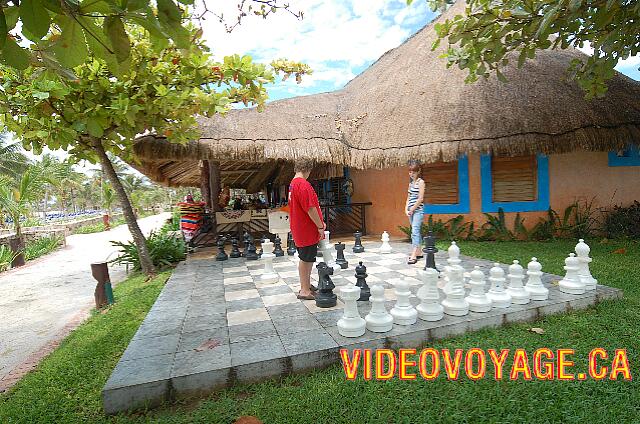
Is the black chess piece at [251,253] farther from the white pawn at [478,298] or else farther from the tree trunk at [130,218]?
the white pawn at [478,298]

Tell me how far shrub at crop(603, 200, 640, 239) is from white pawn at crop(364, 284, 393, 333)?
717 centimetres

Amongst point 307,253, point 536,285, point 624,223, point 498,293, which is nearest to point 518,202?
point 624,223

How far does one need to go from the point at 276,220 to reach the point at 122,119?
3.37m

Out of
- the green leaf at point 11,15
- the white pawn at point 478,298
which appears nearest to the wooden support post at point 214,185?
the white pawn at point 478,298

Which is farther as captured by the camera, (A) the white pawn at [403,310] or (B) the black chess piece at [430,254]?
(B) the black chess piece at [430,254]

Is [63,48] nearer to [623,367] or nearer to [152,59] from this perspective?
Answer: [623,367]

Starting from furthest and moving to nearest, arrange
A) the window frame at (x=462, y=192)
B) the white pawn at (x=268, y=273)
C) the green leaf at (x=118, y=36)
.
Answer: the window frame at (x=462, y=192)
the white pawn at (x=268, y=273)
the green leaf at (x=118, y=36)

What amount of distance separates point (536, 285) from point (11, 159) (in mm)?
26416

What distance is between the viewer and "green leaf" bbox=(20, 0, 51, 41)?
35.6 inches

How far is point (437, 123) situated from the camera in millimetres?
6922

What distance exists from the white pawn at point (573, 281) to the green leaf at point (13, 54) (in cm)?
408

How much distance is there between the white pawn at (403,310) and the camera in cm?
266

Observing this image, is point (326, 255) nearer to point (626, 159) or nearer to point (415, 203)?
point (415, 203)

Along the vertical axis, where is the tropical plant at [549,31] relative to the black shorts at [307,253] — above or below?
above
